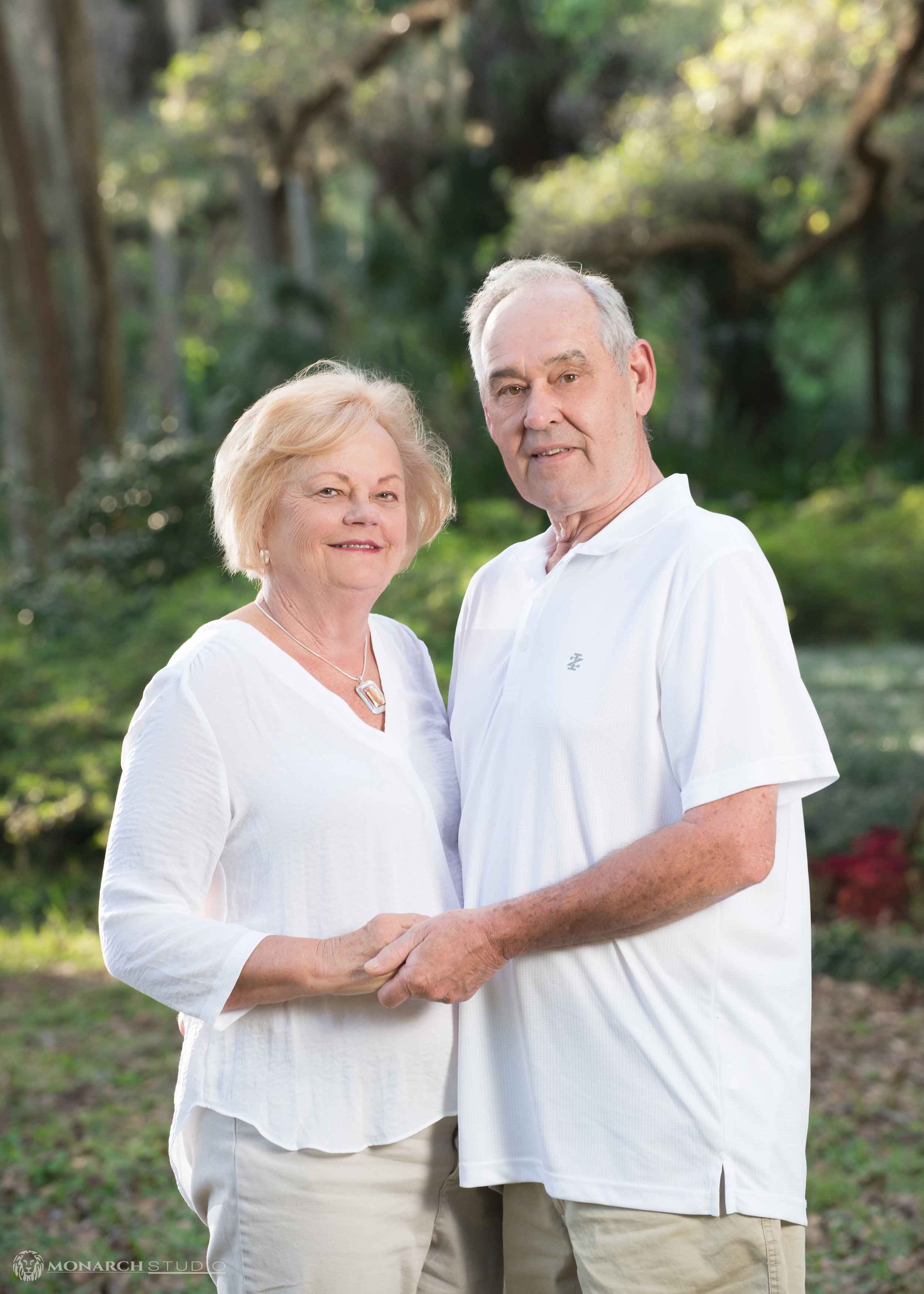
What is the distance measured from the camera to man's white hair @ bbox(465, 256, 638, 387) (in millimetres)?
2322

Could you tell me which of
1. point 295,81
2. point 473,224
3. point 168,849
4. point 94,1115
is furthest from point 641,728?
point 473,224

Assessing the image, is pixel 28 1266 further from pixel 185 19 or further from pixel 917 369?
pixel 917 369

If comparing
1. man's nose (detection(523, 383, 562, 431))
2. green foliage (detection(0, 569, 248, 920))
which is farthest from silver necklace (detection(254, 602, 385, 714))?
green foliage (detection(0, 569, 248, 920))

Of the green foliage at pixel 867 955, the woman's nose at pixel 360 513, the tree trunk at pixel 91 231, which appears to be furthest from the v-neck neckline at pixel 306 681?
the tree trunk at pixel 91 231

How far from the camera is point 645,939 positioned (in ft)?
6.59

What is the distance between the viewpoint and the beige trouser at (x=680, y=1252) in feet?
6.44

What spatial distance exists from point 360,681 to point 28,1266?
2.66 meters

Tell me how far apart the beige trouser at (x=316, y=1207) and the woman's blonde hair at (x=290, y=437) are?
1.08 metres

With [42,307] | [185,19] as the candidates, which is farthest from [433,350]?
[185,19]

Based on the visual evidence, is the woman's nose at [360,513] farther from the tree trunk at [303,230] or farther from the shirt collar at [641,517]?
the tree trunk at [303,230]

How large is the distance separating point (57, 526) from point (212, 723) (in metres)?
7.46

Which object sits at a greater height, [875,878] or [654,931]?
[654,931]

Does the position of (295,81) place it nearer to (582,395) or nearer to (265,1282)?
(582,395)

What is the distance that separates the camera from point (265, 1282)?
210 centimetres
